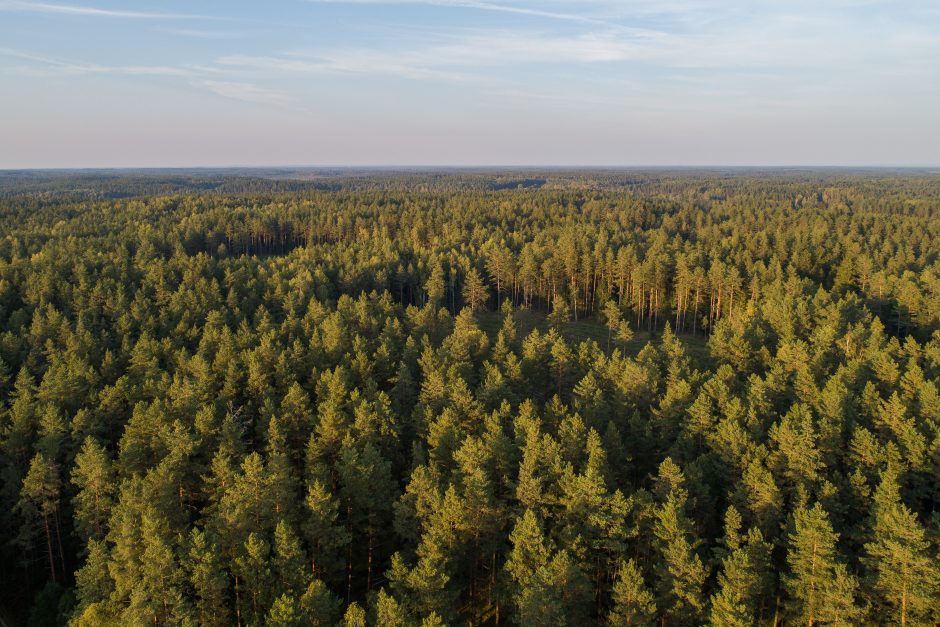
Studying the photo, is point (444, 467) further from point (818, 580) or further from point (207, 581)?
point (818, 580)

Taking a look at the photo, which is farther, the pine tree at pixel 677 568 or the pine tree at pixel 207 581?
the pine tree at pixel 677 568

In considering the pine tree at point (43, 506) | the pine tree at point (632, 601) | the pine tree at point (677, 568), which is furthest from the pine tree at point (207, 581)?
the pine tree at point (677, 568)

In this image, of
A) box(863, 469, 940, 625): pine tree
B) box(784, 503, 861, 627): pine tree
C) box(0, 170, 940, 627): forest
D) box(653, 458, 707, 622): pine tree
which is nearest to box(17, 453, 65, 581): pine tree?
box(0, 170, 940, 627): forest

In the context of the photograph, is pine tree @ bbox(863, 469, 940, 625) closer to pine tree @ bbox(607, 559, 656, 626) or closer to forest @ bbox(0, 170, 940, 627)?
forest @ bbox(0, 170, 940, 627)

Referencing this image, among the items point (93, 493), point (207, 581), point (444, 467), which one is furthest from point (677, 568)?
point (93, 493)

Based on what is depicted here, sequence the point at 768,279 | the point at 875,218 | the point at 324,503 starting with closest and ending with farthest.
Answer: the point at 324,503, the point at 768,279, the point at 875,218

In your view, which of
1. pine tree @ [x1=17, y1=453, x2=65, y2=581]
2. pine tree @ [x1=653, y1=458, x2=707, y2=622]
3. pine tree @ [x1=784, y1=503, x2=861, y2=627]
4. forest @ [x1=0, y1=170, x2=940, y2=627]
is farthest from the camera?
pine tree @ [x1=17, y1=453, x2=65, y2=581]

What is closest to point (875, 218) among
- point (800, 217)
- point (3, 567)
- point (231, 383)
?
point (800, 217)

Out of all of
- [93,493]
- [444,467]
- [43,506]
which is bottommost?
[43,506]

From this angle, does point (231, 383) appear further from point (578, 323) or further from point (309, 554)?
point (578, 323)

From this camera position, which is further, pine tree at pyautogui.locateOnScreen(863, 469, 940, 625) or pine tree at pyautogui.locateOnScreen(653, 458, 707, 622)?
pine tree at pyautogui.locateOnScreen(653, 458, 707, 622)

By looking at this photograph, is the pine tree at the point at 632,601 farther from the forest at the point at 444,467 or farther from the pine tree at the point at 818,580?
the pine tree at the point at 818,580
